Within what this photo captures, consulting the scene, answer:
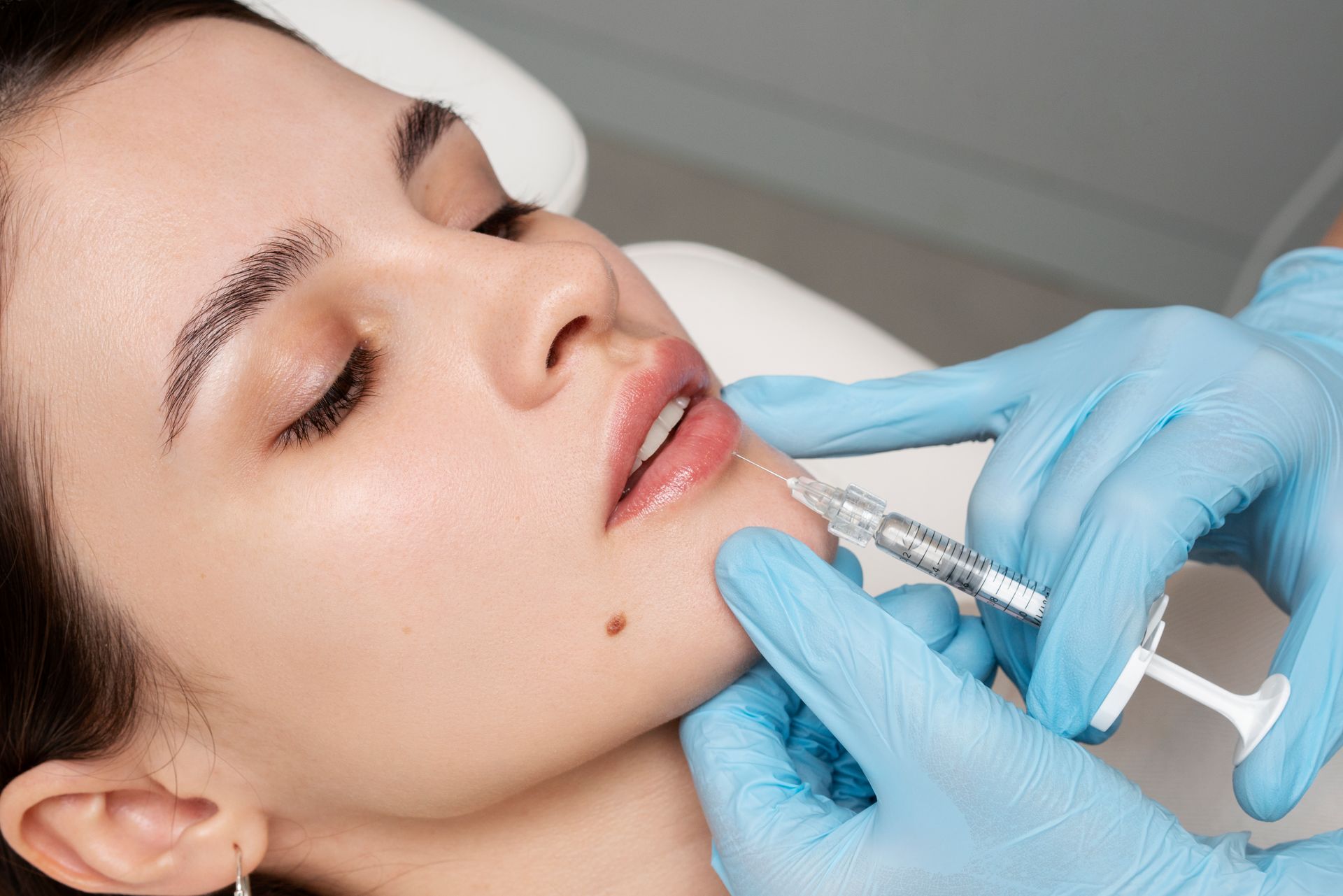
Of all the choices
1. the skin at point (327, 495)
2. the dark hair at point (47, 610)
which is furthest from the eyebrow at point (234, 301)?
the dark hair at point (47, 610)

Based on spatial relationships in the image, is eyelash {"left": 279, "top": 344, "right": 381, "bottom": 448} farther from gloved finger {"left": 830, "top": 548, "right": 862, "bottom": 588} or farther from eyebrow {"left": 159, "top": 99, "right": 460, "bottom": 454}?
gloved finger {"left": 830, "top": 548, "right": 862, "bottom": 588}

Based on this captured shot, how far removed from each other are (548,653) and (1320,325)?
3.38ft

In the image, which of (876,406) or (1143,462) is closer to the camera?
(1143,462)

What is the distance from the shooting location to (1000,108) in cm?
275

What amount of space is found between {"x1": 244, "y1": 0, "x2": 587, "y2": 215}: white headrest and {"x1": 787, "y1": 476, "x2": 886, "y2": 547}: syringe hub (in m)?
0.95

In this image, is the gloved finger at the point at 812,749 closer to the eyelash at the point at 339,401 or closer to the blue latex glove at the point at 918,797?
the blue latex glove at the point at 918,797

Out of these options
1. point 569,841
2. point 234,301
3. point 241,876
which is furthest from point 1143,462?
point 241,876

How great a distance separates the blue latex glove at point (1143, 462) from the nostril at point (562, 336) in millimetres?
307

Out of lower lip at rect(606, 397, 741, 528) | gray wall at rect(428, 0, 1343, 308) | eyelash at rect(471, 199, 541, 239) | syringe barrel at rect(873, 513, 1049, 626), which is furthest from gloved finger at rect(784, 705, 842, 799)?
gray wall at rect(428, 0, 1343, 308)

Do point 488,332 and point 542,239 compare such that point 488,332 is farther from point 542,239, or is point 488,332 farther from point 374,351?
point 542,239

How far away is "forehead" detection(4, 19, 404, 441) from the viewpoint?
33.7 inches

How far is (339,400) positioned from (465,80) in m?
1.11

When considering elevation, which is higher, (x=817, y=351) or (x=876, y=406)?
(x=876, y=406)

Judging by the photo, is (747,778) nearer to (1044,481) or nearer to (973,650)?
(973,650)
